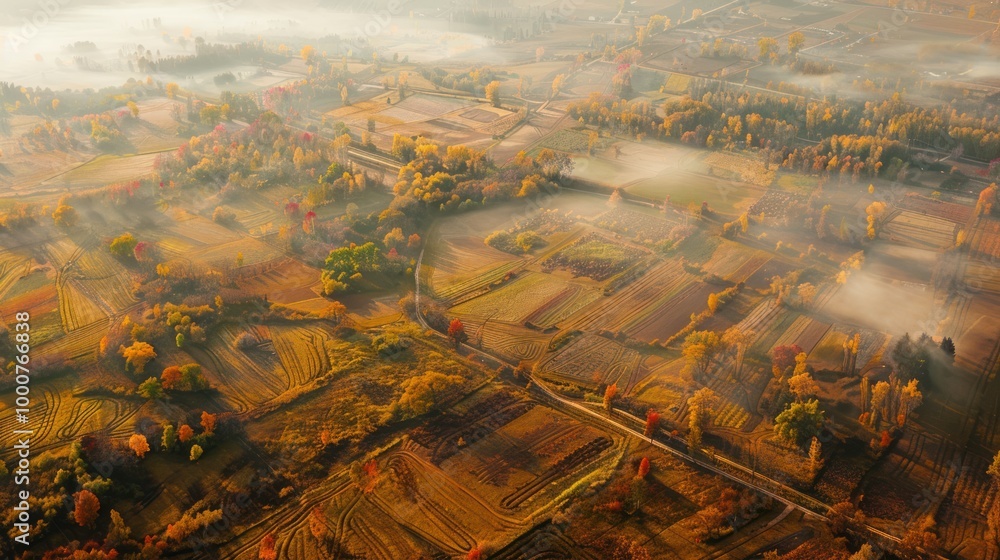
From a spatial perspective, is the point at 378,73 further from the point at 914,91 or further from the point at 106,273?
the point at 914,91

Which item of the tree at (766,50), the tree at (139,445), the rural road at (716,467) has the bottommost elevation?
the rural road at (716,467)

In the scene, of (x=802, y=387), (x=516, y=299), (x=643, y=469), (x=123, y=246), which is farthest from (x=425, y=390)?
(x=123, y=246)

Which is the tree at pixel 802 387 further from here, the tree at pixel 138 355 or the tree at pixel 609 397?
the tree at pixel 138 355

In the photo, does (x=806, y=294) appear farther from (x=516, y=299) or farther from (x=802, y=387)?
(x=516, y=299)

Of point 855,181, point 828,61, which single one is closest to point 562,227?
point 855,181

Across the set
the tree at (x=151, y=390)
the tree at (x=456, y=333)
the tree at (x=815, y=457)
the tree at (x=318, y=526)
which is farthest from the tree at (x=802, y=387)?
the tree at (x=151, y=390)
